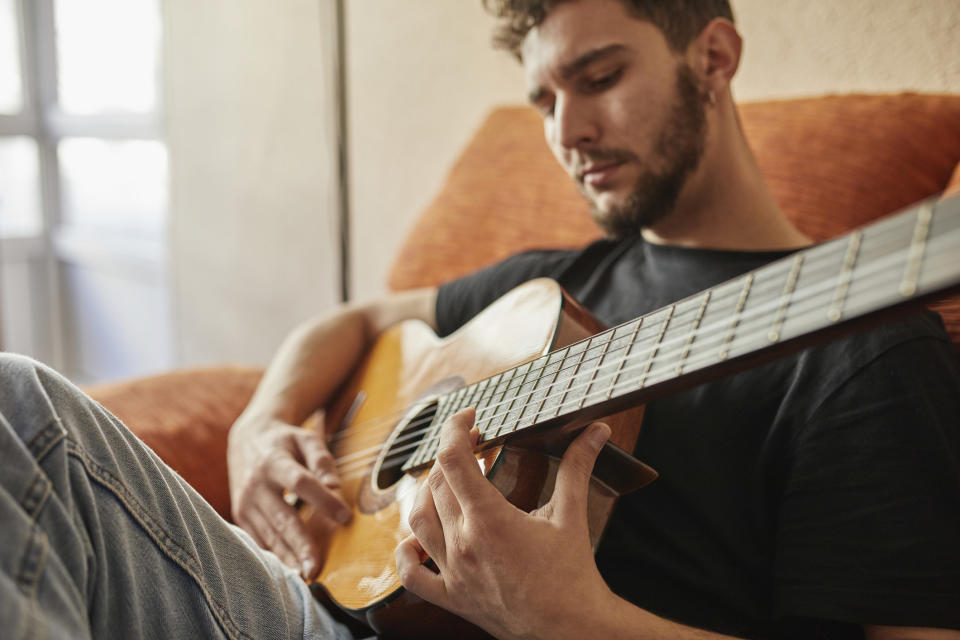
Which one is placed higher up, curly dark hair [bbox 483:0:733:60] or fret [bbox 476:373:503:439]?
curly dark hair [bbox 483:0:733:60]

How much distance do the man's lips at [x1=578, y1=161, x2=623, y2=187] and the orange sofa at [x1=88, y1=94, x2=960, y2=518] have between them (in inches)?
8.1

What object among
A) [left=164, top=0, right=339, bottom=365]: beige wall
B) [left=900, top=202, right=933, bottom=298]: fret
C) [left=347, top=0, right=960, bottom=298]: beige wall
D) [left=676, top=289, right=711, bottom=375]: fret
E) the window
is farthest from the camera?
the window

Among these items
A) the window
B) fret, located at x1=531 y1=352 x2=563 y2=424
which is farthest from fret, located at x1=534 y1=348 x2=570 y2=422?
the window

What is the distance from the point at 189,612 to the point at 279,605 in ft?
0.35

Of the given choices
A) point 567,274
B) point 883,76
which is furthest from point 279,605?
point 883,76

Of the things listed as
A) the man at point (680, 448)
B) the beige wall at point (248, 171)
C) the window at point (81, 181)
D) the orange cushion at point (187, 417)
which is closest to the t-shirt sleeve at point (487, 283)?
the man at point (680, 448)

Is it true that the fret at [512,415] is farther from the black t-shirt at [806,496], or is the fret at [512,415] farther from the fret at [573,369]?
the black t-shirt at [806,496]

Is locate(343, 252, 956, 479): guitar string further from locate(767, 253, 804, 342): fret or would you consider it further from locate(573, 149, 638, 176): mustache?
locate(573, 149, 638, 176): mustache

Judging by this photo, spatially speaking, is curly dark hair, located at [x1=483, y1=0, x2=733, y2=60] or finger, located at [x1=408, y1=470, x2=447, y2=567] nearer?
finger, located at [x1=408, y1=470, x2=447, y2=567]

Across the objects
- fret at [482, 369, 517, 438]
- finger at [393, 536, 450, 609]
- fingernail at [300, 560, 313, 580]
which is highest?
fret at [482, 369, 517, 438]

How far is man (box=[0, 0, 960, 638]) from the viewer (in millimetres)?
603

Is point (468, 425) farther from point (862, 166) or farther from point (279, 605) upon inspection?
point (862, 166)

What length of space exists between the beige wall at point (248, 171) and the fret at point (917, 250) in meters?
1.94

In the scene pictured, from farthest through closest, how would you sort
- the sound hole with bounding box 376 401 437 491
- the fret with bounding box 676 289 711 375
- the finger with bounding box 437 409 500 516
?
1. the sound hole with bounding box 376 401 437 491
2. the finger with bounding box 437 409 500 516
3. the fret with bounding box 676 289 711 375
